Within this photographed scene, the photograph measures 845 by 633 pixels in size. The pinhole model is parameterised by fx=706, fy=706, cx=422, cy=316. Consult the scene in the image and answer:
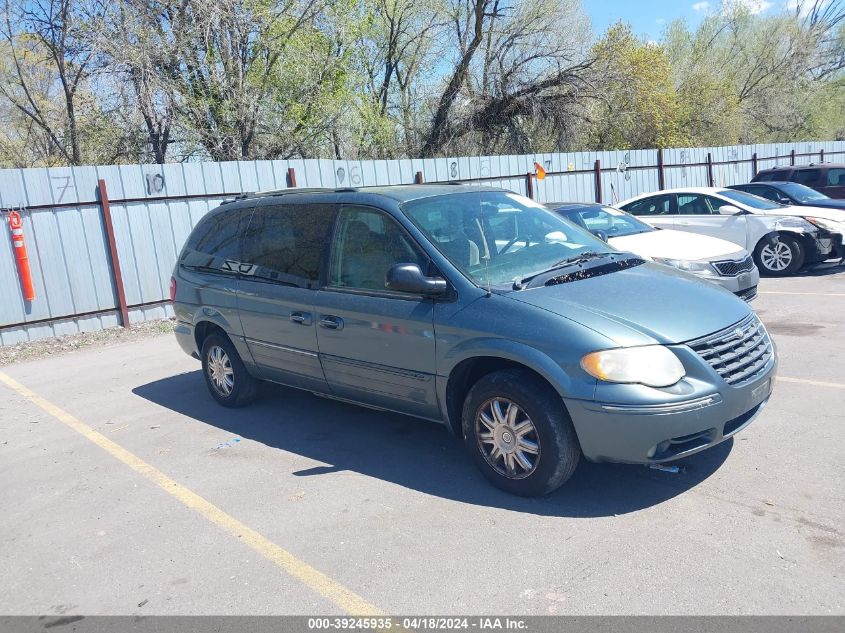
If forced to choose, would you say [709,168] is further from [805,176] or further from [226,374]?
[226,374]

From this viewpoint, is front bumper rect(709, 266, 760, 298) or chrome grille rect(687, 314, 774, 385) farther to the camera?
front bumper rect(709, 266, 760, 298)

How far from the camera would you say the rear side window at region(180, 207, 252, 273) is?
6109 mm

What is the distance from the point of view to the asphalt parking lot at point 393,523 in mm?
3244

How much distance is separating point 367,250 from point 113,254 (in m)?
6.54

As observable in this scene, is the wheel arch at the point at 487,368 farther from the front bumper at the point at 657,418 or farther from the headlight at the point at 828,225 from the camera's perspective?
the headlight at the point at 828,225

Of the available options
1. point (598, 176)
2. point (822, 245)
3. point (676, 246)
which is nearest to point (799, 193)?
point (822, 245)

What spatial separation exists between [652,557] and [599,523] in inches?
16.1

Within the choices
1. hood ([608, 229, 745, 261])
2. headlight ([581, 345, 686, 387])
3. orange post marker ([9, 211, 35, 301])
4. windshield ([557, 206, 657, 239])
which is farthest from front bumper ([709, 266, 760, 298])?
orange post marker ([9, 211, 35, 301])

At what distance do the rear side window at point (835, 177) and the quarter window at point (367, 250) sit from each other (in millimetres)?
14685

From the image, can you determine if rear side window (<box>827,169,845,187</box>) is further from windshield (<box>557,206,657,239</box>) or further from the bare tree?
the bare tree

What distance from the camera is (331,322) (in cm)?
498

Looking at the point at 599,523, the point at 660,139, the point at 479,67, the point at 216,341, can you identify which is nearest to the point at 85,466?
the point at 216,341

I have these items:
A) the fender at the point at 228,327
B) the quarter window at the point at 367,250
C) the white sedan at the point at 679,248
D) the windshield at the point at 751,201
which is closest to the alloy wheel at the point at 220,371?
the fender at the point at 228,327

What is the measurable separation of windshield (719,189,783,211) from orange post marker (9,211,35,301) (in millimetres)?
10505
